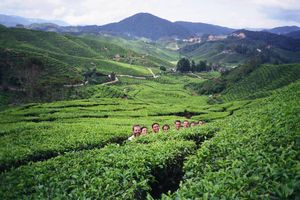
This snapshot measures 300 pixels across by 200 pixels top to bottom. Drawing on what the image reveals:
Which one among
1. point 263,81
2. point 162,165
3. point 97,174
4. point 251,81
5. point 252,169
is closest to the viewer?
point 252,169

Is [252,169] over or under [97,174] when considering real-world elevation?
over

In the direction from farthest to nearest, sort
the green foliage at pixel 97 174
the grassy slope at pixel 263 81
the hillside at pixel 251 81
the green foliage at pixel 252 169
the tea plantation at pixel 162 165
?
the hillside at pixel 251 81 < the grassy slope at pixel 263 81 < the green foliage at pixel 97 174 < the tea plantation at pixel 162 165 < the green foliage at pixel 252 169

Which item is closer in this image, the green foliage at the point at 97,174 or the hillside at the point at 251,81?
the green foliage at the point at 97,174

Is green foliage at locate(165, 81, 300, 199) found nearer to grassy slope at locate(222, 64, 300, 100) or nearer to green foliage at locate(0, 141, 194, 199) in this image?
green foliage at locate(0, 141, 194, 199)

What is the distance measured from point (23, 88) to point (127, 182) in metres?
120

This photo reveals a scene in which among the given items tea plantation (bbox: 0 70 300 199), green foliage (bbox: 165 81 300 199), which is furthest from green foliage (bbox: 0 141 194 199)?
green foliage (bbox: 165 81 300 199)

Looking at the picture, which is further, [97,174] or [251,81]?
[251,81]

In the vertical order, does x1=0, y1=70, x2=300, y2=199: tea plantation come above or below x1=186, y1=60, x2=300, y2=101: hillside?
above

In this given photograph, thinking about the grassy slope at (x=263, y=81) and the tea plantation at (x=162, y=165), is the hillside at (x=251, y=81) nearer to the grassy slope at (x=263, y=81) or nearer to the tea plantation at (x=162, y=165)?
the grassy slope at (x=263, y=81)

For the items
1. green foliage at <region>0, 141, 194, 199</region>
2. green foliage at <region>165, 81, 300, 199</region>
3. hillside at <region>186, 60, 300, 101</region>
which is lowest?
hillside at <region>186, 60, 300, 101</region>

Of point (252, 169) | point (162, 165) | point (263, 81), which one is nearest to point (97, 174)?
point (162, 165)

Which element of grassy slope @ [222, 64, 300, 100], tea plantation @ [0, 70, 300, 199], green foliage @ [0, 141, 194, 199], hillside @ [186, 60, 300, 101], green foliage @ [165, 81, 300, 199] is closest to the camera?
green foliage @ [165, 81, 300, 199]

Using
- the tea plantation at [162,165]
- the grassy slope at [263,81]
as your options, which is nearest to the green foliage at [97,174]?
the tea plantation at [162,165]

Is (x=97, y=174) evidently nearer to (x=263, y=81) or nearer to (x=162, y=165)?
(x=162, y=165)
